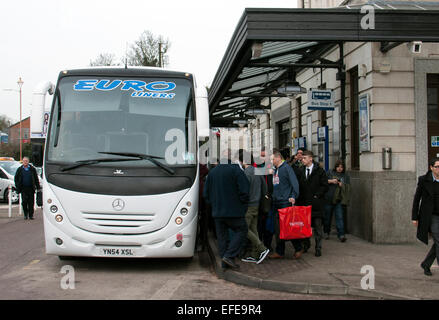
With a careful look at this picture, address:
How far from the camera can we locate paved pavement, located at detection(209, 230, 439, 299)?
6520 millimetres

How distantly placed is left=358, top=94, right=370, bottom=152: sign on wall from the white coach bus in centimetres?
422

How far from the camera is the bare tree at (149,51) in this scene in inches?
1635

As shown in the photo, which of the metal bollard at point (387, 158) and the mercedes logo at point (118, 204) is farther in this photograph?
the metal bollard at point (387, 158)

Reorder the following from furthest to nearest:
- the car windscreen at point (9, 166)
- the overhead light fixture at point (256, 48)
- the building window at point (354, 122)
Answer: the car windscreen at point (9, 166) → the building window at point (354, 122) → the overhead light fixture at point (256, 48)

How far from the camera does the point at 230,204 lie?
25.1 ft

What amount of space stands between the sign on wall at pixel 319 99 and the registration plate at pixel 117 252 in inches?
246

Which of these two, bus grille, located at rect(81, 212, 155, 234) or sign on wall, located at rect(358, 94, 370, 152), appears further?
sign on wall, located at rect(358, 94, 370, 152)

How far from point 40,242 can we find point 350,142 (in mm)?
7581

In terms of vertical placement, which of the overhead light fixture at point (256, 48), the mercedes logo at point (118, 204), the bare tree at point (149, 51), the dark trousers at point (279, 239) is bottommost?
the dark trousers at point (279, 239)

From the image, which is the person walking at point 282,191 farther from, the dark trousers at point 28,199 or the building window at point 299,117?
the dark trousers at point 28,199

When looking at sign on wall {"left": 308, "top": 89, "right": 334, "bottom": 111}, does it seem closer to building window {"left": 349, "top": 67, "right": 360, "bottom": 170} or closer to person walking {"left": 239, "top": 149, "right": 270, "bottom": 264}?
building window {"left": 349, "top": 67, "right": 360, "bottom": 170}

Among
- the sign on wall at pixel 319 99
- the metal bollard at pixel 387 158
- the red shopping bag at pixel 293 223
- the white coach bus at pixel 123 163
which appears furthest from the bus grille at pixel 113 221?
the sign on wall at pixel 319 99

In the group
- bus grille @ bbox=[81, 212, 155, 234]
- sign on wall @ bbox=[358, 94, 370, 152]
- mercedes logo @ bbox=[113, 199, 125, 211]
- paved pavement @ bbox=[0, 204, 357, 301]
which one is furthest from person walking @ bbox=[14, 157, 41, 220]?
sign on wall @ bbox=[358, 94, 370, 152]
